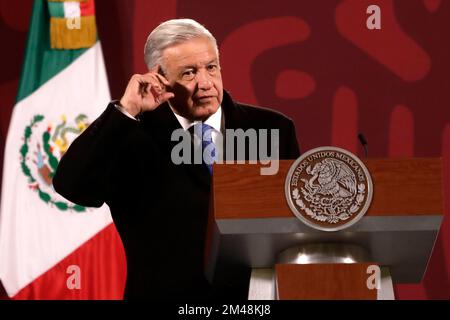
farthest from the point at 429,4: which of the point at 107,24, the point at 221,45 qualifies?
the point at 107,24

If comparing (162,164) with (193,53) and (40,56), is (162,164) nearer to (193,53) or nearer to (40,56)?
(193,53)

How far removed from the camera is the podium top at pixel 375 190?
2258 millimetres

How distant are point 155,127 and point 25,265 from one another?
1.96 metres

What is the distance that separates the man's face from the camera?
3.06 m

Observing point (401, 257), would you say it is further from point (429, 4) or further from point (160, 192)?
point (429, 4)

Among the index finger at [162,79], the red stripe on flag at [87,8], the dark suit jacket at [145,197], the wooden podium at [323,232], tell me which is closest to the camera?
the wooden podium at [323,232]

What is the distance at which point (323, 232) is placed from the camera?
227 cm

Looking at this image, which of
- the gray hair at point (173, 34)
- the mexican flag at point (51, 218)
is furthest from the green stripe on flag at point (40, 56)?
the gray hair at point (173, 34)

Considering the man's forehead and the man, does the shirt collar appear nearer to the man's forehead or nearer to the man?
the man

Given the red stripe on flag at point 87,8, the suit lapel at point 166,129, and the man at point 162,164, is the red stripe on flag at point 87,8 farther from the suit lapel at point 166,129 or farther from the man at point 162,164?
the suit lapel at point 166,129

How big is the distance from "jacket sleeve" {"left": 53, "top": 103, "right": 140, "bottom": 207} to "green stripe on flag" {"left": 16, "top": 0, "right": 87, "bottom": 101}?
2.08 metres

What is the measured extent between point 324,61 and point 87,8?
1.17 meters

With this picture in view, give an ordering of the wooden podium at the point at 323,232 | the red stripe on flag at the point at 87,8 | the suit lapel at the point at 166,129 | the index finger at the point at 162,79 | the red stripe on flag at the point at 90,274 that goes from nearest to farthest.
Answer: the wooden podium at the point at 323,232 < the suit lapel at the point at 166,129 < the index finger at the point at 162,79 < the red stripe on flag at the point at 90,274 < the red stripe on flag at the point at 87,8

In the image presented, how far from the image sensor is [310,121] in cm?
495
